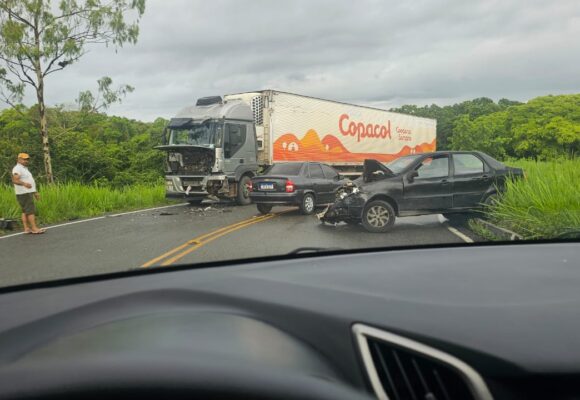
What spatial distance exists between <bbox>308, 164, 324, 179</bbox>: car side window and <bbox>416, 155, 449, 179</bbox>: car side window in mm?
4938

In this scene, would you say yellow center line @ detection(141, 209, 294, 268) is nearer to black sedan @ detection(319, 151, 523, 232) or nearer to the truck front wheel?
black sedan @ detection(319, 151, 523, 232)

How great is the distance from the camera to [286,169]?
44.9 ft

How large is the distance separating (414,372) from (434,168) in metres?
7.61

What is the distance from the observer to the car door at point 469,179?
8.04 meters

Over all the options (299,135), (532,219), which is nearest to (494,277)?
(532,219)

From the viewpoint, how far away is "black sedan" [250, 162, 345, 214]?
1243 centimetres

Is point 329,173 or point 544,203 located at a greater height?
→ point 329,173

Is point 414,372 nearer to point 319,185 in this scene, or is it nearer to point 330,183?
point 319,185

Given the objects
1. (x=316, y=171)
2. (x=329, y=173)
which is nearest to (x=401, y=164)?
(x=316, y=171)

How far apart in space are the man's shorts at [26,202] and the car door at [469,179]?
857cm

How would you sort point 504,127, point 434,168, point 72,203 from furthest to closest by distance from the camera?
point 504,127, point 72,203, point 434,168

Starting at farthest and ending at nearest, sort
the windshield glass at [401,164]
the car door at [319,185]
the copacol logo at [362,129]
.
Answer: the copacol logo at [362,129] < the car door at [319,185] < the windshield glass at [401,164]

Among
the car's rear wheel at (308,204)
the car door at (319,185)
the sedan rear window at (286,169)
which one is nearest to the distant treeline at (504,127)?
the car door at (319,185)

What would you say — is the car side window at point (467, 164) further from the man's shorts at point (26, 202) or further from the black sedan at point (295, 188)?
the man's shorts at point (26, 202)
